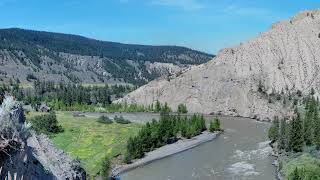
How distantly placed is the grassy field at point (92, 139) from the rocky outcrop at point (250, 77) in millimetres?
55518

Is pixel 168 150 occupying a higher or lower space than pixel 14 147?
lower

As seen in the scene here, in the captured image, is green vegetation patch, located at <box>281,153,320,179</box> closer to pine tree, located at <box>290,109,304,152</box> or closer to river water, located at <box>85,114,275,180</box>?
river water, located at <box>85,114,275,180</box>

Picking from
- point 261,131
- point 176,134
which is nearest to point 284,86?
point 261,131

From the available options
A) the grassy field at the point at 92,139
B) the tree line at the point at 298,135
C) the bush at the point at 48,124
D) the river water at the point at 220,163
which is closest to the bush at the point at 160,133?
the grassy field at the point at 92,139

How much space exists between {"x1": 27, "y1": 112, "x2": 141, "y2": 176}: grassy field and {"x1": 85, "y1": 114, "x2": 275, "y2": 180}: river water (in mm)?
7052

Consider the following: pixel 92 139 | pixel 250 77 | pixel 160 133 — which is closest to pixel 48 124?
pixel 92 139

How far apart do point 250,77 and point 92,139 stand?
93.8 metres

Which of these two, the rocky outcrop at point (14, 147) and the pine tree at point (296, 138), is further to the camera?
the pine tree at point (296, 138)

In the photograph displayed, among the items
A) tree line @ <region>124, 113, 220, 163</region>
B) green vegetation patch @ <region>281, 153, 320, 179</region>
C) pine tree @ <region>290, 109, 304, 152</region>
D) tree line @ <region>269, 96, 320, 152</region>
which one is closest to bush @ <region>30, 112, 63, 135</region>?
tree line @ <region>124, 113, 220, 163</region>

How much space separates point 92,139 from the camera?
101 m

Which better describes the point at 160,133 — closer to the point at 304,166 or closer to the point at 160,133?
the point at 160,133

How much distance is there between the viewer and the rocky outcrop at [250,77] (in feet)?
570

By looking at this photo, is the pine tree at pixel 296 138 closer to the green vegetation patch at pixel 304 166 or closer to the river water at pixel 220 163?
the river water at pixel 220 163

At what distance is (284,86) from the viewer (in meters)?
177
